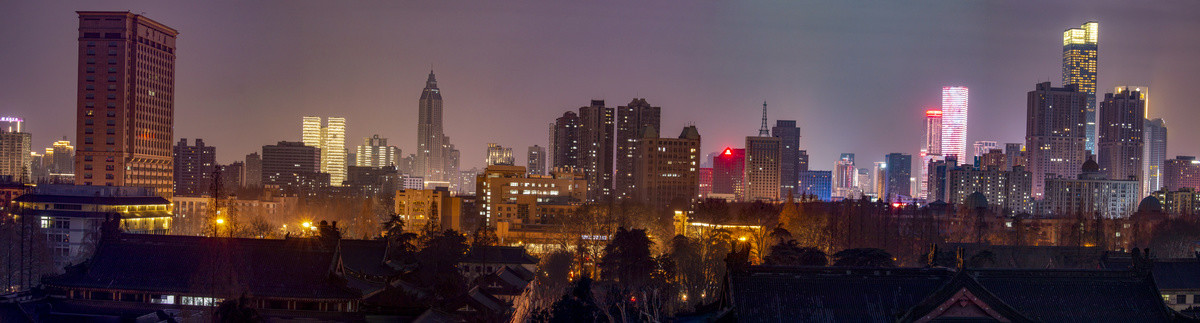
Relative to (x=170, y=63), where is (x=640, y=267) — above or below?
below

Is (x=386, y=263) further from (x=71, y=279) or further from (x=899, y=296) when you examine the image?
(x=899, y=296)

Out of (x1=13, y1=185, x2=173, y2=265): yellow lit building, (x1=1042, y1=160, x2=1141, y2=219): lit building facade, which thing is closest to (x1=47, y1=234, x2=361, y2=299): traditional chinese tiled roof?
(x1=13, y1=185, x2=173, y2=265): yellow lit building

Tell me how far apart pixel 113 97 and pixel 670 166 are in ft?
310

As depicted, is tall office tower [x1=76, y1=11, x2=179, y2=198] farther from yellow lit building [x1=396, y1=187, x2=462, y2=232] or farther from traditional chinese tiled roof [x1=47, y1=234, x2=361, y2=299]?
traditional chinese tiled roof [x1=47, y1=234, x2=361, y2=299]

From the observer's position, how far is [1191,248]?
91000 mm

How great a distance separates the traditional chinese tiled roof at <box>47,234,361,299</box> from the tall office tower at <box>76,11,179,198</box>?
96.5 meters

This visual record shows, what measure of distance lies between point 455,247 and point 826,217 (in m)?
50.6

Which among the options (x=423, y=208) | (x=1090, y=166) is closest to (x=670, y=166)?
(x=423, y=208)

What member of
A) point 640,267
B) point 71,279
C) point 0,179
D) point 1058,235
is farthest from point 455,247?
point 0,179

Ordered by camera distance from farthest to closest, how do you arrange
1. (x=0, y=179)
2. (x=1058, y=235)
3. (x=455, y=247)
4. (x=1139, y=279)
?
(x=0, y=179) → (x=1058, y=235) → (x=455, y=247) → (x=1139, y=279)

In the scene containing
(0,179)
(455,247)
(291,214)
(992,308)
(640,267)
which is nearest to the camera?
(992,308)

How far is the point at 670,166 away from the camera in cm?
17738

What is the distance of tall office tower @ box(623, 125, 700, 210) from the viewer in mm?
176125

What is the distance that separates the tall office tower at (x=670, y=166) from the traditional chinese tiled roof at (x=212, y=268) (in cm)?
13429
